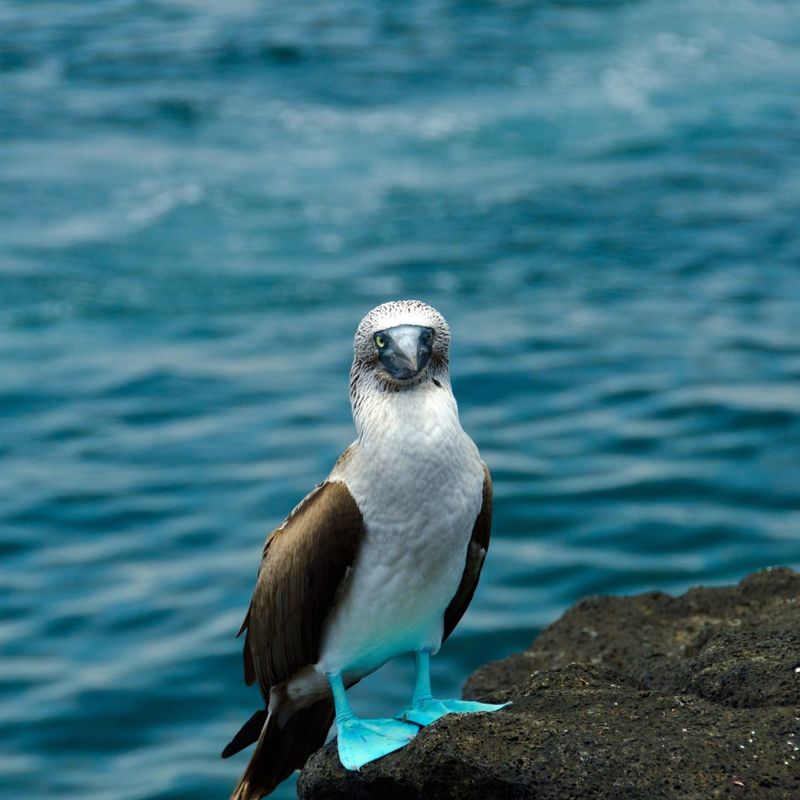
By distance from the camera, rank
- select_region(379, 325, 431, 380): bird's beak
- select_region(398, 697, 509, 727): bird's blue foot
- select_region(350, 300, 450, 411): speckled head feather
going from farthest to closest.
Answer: select_region(398, 697, 509, 727): bird's blue foot < select_region(350, 300, 450, 411): speckled head feather < select_region(379, 325, 431, 380): bird's beak

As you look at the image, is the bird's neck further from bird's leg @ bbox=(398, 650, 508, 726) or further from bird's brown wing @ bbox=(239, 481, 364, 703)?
bird's leg @ bbox=(398, 650, 508, 726)

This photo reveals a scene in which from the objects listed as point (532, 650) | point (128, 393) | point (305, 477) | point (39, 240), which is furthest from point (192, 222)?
point (532, 650)

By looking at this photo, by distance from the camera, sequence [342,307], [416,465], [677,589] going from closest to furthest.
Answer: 1. [416,465]
2. [677,589]
3. [342,307]

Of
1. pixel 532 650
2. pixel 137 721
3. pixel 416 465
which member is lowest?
pixel 137 721

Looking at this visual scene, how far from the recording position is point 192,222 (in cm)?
2075

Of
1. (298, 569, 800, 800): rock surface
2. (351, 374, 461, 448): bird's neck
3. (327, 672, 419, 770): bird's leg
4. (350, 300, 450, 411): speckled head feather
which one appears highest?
(350, 300, 450, 411): speckled head feather

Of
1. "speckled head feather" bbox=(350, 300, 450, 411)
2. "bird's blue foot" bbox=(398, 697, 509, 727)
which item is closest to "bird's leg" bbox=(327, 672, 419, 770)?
"bird's blue foot" bbox=(398, 697, 509, 727)

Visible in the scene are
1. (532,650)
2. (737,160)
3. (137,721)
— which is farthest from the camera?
(737,160)

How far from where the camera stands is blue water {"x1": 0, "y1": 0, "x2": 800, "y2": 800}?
1163 centimetres

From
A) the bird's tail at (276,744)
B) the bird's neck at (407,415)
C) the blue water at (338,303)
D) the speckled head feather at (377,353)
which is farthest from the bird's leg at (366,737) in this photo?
the blue water at (338,303)

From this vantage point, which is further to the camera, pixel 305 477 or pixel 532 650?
pixel 305 477

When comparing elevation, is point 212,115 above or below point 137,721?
above

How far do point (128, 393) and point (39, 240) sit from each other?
4950mm

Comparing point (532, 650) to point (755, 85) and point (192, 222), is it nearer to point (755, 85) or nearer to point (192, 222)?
point (192, 222)
